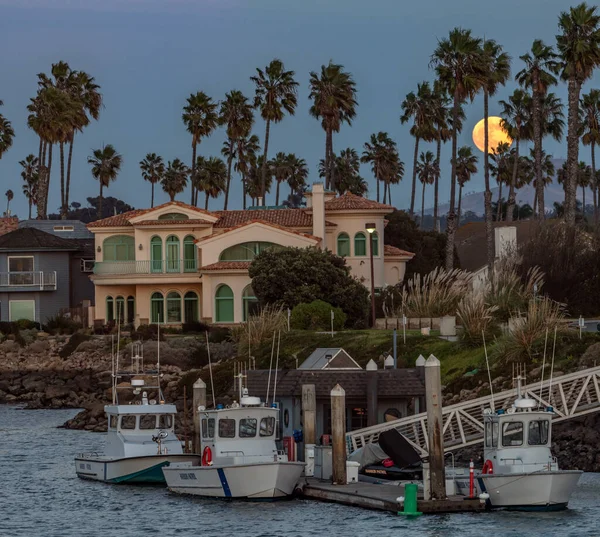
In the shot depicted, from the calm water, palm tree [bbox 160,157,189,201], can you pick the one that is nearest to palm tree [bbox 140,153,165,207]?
palm tree [bbox 160,157,189,201]

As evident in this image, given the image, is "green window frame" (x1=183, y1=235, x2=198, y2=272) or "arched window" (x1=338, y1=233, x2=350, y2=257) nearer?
"green window frame" (x1=183, y1=235, x2=198, y2=272)

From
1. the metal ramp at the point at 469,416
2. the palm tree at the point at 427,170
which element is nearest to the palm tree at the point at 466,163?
the palm tree at the point at 427,170

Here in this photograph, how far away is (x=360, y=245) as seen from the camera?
8494 cm

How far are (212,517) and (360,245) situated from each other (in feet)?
165

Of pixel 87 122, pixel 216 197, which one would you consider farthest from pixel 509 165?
pixel 87 122

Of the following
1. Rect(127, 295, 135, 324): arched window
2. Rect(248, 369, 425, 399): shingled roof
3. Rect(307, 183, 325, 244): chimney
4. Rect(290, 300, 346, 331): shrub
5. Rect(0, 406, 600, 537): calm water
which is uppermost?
Rect(307, 183, 325, 244): chimney

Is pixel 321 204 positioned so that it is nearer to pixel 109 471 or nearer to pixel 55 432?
pixel 55 432

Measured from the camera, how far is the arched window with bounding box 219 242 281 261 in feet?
269

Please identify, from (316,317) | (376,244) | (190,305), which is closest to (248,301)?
(190,305)

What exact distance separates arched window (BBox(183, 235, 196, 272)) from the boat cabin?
169ft

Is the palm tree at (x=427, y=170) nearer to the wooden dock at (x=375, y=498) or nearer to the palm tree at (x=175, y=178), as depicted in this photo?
the palm tree at (x=175, y=178)

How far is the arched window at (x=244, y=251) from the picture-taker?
82.1m

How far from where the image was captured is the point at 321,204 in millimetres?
84000

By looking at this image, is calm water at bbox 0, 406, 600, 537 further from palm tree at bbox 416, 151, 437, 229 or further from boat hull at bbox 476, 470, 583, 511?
palm tree at bbox 416, 151, 437, 229
